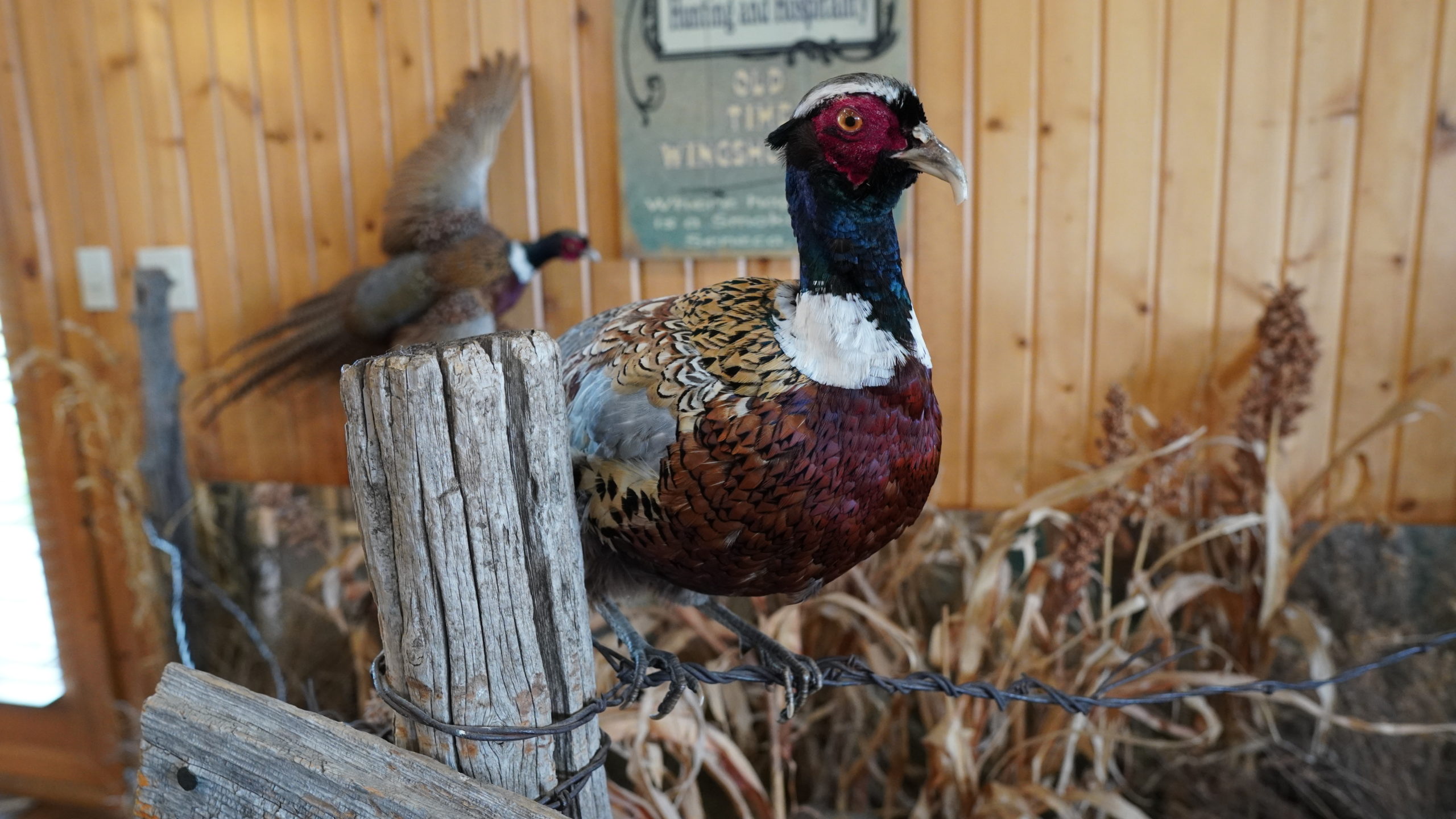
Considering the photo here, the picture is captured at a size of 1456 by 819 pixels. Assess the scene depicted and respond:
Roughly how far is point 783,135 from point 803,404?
0.75 feet

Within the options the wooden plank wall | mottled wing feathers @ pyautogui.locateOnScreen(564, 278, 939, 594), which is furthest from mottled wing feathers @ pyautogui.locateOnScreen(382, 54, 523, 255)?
mottled wing feathers @ pyautogui.locateOnScreen(564, 278, 939, 594)

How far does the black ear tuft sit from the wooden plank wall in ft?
3.78

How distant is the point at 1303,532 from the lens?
5.68ft

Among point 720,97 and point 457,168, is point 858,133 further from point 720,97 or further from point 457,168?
point 457,168

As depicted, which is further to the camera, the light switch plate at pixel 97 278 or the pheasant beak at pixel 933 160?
the light switch plate at pixel 97 278

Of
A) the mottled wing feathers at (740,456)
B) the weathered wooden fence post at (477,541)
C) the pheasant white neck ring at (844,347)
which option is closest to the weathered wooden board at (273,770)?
the weathered wooden fence post at (477,541)

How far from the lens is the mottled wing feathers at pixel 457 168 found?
182cm

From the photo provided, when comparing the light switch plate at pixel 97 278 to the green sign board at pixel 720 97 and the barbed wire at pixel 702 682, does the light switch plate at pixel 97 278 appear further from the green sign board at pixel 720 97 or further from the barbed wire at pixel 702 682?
the barbed wire at pixel 702 682

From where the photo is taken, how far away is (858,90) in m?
0.67

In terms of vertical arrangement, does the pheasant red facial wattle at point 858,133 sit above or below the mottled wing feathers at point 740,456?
above

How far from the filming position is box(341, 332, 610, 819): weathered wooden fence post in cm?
61

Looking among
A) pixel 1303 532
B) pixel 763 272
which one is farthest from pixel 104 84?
pixel 1303 532

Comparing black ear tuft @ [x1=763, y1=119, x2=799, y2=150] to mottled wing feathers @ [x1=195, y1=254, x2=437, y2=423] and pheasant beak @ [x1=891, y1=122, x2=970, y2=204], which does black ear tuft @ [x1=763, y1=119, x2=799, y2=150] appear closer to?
pheasant beak @ [x1=891, y1=122, x2=970, y2=204]

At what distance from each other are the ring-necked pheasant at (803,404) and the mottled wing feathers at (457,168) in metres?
1.21
